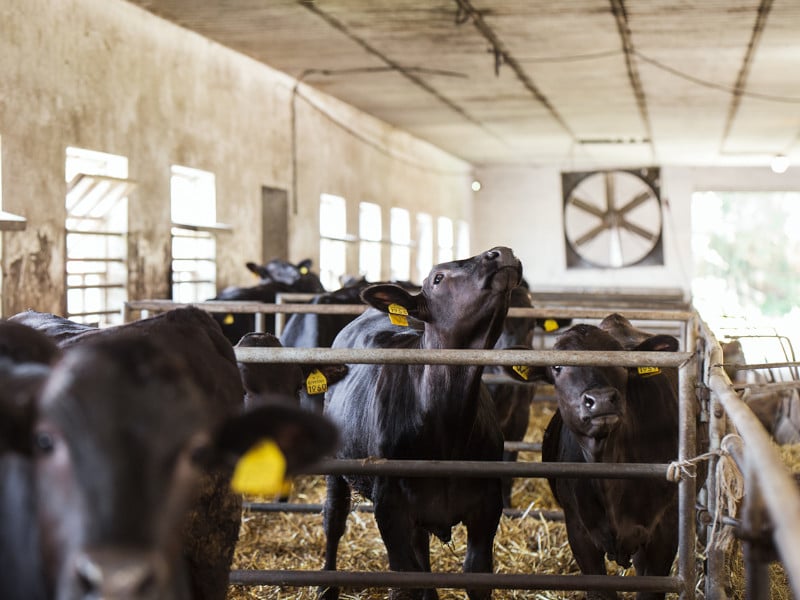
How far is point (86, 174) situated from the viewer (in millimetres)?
7043

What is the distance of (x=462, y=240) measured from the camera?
2195cm

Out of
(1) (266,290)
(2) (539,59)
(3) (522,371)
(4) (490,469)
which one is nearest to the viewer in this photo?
(4) (490,469)

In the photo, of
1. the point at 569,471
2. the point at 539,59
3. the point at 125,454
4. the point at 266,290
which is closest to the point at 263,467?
the point at 125,454

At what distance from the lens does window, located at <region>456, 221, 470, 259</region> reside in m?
21.7

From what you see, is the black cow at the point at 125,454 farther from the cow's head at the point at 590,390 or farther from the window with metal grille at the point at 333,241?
the window with metal grille at the point at 333,241

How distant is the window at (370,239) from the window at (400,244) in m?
0.91

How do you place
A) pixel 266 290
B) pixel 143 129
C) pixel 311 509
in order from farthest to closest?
pixel 266 290 → pixel 143 129 → pixel 311 509

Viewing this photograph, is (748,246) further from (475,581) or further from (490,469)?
(475,581)

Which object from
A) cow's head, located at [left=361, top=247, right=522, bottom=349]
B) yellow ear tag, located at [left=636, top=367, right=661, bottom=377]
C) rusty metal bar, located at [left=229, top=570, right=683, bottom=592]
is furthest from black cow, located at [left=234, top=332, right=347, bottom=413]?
yellow ear tag, located at [left=636, top=367, right=661, bottom=377]

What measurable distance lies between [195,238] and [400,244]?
24.4ft

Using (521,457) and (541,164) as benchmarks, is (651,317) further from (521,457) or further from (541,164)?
(541,164)

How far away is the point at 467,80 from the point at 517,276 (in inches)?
329

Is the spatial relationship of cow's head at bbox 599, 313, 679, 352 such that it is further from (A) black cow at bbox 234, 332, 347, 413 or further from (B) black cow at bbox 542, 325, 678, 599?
(A) black cow at bbox 234, 332, 347, 413

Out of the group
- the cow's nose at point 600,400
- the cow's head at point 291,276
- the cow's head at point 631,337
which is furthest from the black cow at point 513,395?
the cow's head at point 291,276
